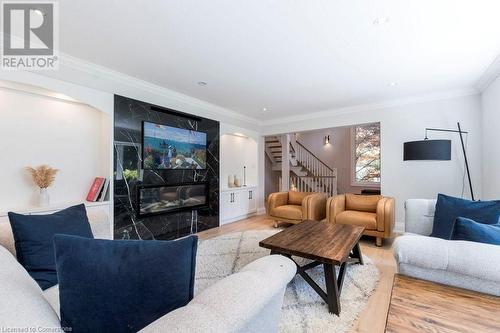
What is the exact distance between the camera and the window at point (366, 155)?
7.02 meters

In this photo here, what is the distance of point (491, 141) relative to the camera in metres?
3.10

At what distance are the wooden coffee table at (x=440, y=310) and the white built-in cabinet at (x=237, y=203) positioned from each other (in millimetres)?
3884

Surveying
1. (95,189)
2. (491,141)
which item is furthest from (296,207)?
(95,189)

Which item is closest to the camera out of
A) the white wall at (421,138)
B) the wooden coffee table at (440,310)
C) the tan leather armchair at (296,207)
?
the wooden coffee table at (440,310)

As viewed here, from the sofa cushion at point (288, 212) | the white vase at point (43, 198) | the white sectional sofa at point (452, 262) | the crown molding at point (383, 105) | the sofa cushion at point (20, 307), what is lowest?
the sofa cushion at point (288, 212)

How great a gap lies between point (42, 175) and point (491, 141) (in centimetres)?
569

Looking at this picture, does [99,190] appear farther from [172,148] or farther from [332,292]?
[332,292]

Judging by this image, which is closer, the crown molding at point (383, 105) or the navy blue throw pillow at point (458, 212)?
the navy blue throw pillow at point (458, 212)

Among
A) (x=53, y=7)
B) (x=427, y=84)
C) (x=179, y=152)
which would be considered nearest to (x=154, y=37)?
(x=53, y=7)

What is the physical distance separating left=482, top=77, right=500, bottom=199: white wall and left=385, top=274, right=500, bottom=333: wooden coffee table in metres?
2.73

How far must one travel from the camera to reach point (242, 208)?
539cm

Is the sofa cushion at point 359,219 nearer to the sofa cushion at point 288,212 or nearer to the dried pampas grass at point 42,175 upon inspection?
the sofa cushion at point 288,212

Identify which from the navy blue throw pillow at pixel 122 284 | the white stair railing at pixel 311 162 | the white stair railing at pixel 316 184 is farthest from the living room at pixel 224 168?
the white stair railing at pixel 311 162

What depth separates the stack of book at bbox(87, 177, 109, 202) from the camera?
9.88 feet
